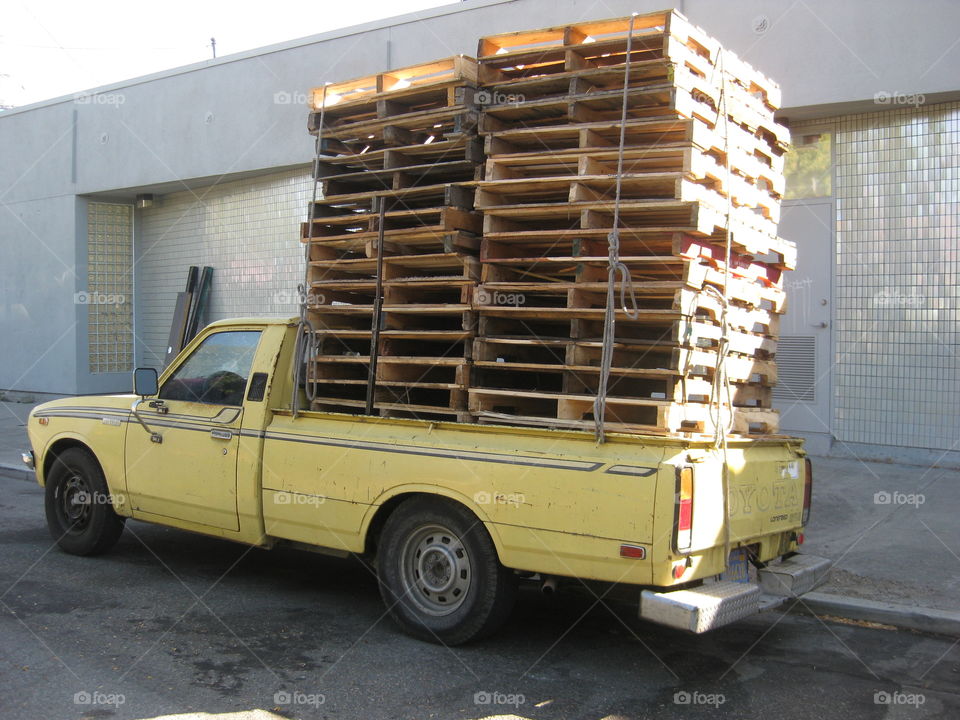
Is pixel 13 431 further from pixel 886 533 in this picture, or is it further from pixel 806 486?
pixel 806 486

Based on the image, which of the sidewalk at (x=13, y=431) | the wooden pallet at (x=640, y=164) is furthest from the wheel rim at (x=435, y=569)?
the sidewalk at (x=13, y=431)

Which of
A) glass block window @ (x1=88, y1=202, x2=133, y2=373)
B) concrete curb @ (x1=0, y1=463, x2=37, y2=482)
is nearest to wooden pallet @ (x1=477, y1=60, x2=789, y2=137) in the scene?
concrete curb @ (x1=0, y1=463, x2=37, y2=482)

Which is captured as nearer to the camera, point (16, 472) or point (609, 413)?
point (609, 413)

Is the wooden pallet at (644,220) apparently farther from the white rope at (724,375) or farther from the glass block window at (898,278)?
the glass block window at (898,278)

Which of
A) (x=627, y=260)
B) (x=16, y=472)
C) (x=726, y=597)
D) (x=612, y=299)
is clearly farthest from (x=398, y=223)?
(x=16, y=472)

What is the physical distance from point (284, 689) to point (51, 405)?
3929 mm

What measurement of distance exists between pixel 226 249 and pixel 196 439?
11405 mm

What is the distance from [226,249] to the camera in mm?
17234

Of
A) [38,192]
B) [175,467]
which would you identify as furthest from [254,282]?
[175,467]

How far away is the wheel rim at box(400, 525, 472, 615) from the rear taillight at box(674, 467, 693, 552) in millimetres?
1251

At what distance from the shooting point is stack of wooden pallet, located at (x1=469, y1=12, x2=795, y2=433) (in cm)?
541

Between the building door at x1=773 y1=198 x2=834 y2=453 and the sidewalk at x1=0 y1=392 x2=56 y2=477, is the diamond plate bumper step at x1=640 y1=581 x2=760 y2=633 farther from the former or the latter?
the sidewalk at x1=0 y1=392 x2=56 y2=477

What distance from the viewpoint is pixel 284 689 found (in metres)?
4.73

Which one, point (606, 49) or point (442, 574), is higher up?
point (606, 49)
